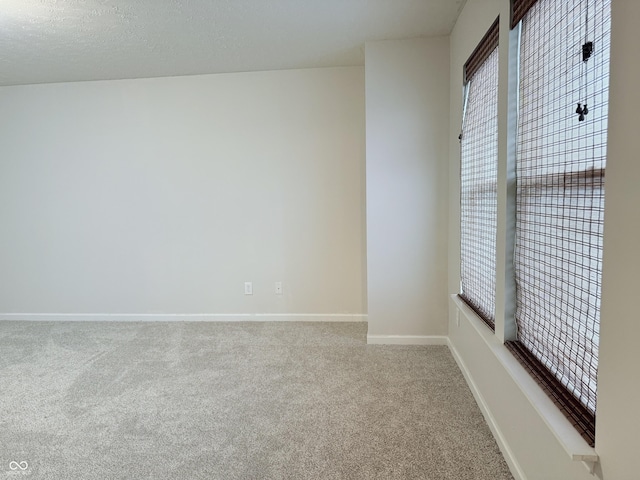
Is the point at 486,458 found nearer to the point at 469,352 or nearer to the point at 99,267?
the point at 469,352

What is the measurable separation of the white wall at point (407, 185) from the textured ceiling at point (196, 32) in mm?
213

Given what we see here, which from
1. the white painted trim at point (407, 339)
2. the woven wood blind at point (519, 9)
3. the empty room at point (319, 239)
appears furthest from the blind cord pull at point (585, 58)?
the white painted trim at point (407, 339)

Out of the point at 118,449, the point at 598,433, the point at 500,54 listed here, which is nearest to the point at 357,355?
the point at 118,449

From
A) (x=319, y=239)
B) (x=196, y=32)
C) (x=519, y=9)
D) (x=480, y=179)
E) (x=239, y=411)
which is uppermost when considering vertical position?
(x=196, y=32)

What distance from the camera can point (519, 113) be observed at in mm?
1533

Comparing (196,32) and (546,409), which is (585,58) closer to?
(546,409)

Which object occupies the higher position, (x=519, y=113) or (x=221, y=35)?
(x=221, y=35)

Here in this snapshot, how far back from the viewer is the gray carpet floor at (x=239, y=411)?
5.28 feet

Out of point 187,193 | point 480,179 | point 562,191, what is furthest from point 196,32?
point 562,191

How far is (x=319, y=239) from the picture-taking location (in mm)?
3457

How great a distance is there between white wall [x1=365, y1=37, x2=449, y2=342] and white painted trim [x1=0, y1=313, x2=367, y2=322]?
0.67 meters

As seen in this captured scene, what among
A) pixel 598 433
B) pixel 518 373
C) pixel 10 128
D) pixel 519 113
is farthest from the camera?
pixel 10 128

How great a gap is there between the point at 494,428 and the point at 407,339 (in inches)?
48.0

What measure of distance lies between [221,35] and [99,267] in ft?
8.77
